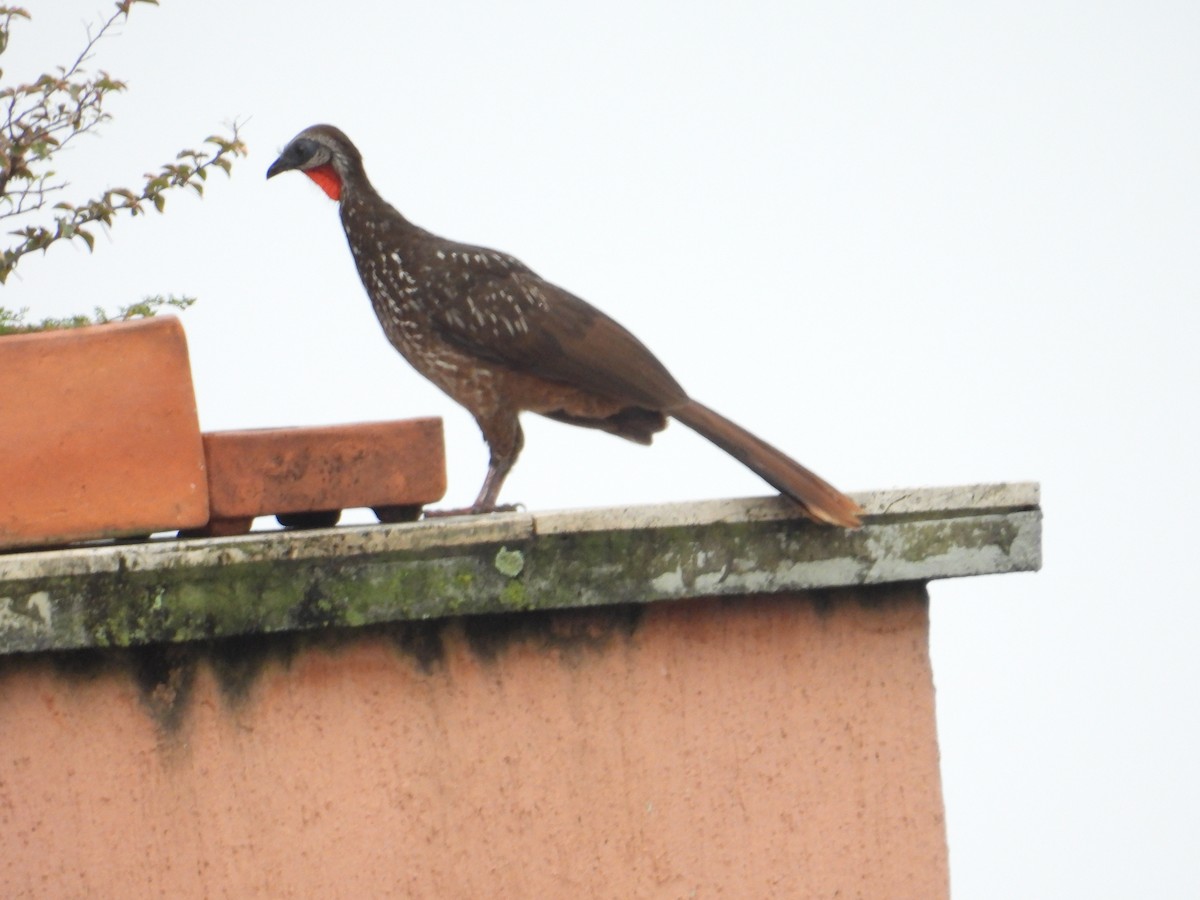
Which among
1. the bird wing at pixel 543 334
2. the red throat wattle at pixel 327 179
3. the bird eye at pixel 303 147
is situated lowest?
the bird wing at pixel 543 334

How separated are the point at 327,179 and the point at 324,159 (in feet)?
0.20

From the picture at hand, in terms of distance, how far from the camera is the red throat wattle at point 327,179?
4.27 meters

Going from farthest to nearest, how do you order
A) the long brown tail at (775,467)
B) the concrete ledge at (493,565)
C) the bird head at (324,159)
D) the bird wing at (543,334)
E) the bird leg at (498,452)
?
the bird head at (324,159), the bird leg at (498,452), the bird wing at (543,334), the long brown tail at (775,467), the concrete ledge at (493,565)

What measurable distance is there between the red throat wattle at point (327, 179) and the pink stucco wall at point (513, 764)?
1.73m

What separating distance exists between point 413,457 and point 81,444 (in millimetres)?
685

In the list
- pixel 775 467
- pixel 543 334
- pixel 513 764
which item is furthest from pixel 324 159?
pixel 513 764

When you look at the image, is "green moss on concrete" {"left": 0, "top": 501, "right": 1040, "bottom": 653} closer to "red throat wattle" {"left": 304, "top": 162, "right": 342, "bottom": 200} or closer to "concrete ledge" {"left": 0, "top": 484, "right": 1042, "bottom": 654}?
"concrete ledge" {"left": 0, "top": 484, "right": 1042, "bottom": 654}

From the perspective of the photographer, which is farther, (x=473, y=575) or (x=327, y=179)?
(x=327, y=179)

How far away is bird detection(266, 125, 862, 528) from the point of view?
12.1 ft

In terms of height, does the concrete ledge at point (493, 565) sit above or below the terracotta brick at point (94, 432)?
below

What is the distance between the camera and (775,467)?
124 inches

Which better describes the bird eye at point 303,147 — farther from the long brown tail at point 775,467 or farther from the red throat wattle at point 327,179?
the long brown tail at point 775,467

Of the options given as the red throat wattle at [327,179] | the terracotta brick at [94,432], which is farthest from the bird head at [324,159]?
the terracotta brick at [94,432]

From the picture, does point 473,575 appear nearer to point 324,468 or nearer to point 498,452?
point 324,468
